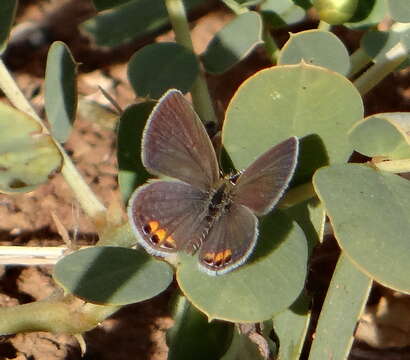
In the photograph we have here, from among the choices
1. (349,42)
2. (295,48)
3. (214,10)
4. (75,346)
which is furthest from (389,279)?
(214,10)

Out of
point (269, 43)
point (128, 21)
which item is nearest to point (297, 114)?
point (269, 43)

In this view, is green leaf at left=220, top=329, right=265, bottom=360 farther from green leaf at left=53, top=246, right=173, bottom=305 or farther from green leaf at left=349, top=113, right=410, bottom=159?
green leaf at left=349, top=113, right=410, bottom=159

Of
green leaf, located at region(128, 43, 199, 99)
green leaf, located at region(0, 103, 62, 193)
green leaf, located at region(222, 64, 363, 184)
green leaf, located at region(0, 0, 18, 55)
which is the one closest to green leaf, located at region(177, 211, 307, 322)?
green leaf, located at region(222, 64, 363, 184)

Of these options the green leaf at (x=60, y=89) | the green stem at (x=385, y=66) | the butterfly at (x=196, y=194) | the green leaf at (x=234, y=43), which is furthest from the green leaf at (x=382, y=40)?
the green leaf at (x=60, y=89)

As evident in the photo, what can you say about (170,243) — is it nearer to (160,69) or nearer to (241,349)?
(241,349)

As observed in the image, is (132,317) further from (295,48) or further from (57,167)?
(295,48)

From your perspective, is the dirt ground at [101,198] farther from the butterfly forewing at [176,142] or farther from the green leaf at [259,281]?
the green leaf at [259,281]
